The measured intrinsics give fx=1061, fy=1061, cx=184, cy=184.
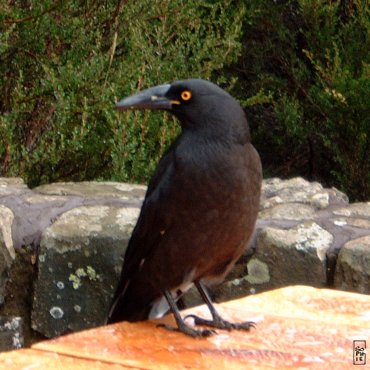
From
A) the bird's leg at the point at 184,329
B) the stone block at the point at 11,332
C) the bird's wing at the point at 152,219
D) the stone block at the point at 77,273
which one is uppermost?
the bird's wing at the point at 152,219

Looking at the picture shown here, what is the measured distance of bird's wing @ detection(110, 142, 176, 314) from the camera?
9.41 feet

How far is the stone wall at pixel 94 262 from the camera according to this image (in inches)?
139

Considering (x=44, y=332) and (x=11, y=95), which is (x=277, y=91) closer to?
(x=11, y=95)

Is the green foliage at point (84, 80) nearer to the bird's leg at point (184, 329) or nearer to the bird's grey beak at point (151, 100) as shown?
the bird's grey beak at point (151, 100)

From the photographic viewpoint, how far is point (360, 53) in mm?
6133

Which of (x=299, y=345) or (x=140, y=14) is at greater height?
(x=140, y=14)

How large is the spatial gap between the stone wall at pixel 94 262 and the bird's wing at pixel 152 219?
51 cm

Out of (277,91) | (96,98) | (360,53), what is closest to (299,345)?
(96,98)

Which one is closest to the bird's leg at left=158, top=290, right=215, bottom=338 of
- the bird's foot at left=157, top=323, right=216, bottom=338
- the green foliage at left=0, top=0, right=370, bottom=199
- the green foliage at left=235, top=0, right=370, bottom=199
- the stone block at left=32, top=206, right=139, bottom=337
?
the bird's foot at left=157, top=323, right=216, bottom=338

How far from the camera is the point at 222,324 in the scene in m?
2.58

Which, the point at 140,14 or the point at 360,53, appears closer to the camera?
the point at 140,14

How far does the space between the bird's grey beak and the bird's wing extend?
0.12 meters

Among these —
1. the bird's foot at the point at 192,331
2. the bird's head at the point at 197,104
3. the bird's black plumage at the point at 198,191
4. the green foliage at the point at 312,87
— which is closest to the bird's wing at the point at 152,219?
the bird's black plumage at the point at 198,191

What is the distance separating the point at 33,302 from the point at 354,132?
Result: 2756 millimetres
